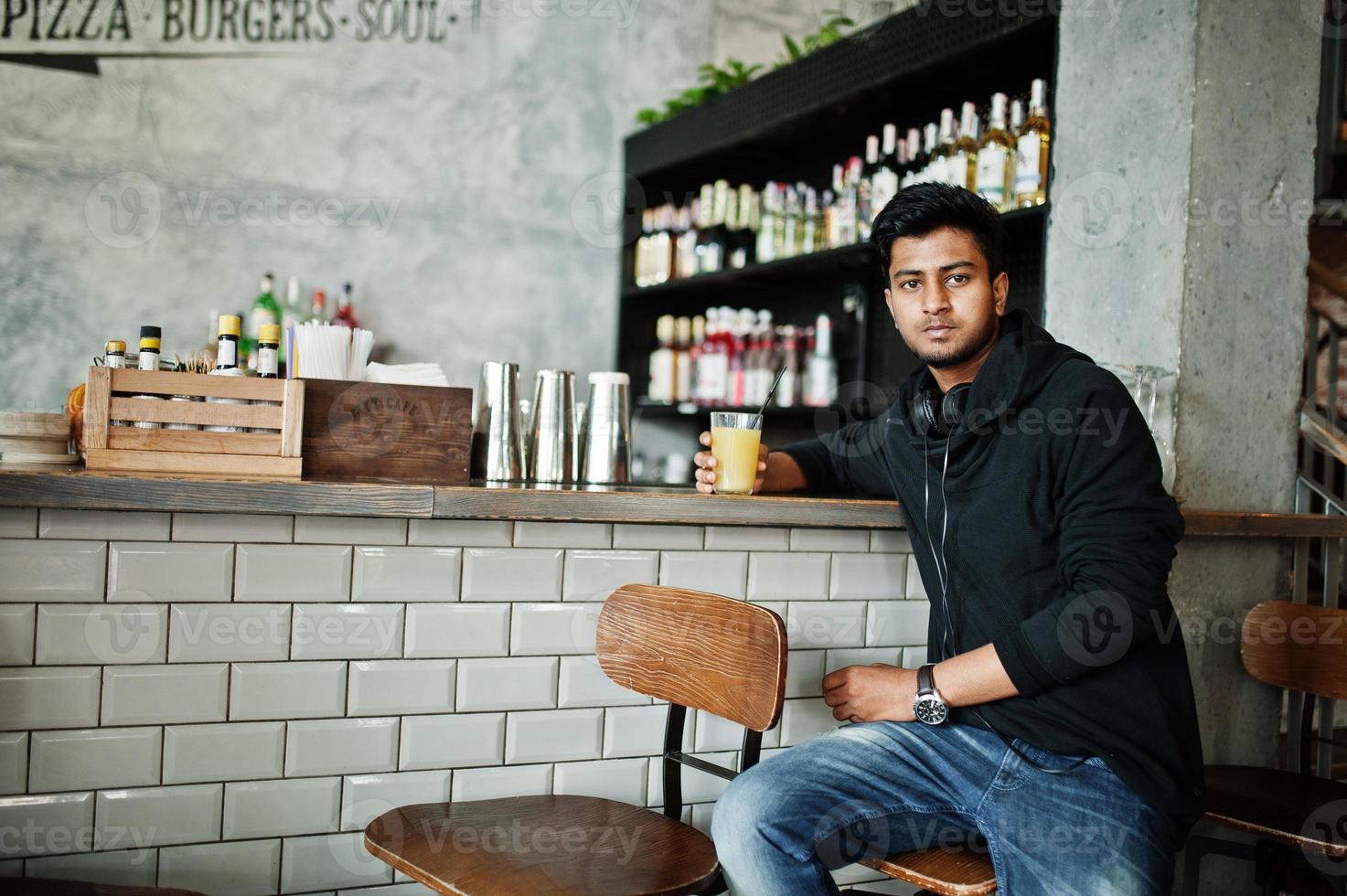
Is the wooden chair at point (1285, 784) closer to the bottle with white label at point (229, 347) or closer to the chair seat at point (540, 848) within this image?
the chair seat at point (540, 848)

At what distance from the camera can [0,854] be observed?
4.45 feet

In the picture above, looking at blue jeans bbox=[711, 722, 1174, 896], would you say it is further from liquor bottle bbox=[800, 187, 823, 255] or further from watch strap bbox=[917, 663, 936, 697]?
liquor bottle bbox=[800, 187, 823, 255]

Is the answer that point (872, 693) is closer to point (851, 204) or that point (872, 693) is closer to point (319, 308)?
point (851, 204)

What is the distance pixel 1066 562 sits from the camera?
1428 millimetres

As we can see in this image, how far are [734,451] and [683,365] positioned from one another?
8.12 feet

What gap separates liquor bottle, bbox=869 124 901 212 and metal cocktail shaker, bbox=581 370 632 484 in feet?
4.40

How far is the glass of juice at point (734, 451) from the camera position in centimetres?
175

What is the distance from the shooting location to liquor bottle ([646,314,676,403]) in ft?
13.9

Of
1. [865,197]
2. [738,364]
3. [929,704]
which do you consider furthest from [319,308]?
[929,704]

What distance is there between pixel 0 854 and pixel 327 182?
3.17 m

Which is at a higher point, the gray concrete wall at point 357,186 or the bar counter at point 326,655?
the gray concrete wall at point 357,186

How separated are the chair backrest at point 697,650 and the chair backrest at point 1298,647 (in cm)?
120

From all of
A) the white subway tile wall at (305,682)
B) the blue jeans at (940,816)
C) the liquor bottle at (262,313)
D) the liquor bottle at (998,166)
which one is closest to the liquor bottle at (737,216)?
the liquor bottle at (998,166)

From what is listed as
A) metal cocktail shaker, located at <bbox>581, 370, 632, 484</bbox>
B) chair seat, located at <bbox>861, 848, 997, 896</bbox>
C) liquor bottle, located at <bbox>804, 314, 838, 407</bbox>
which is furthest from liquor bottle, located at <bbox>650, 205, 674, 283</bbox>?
chair seat, located at <bbox>861, 848, 997, 896</bbox>
